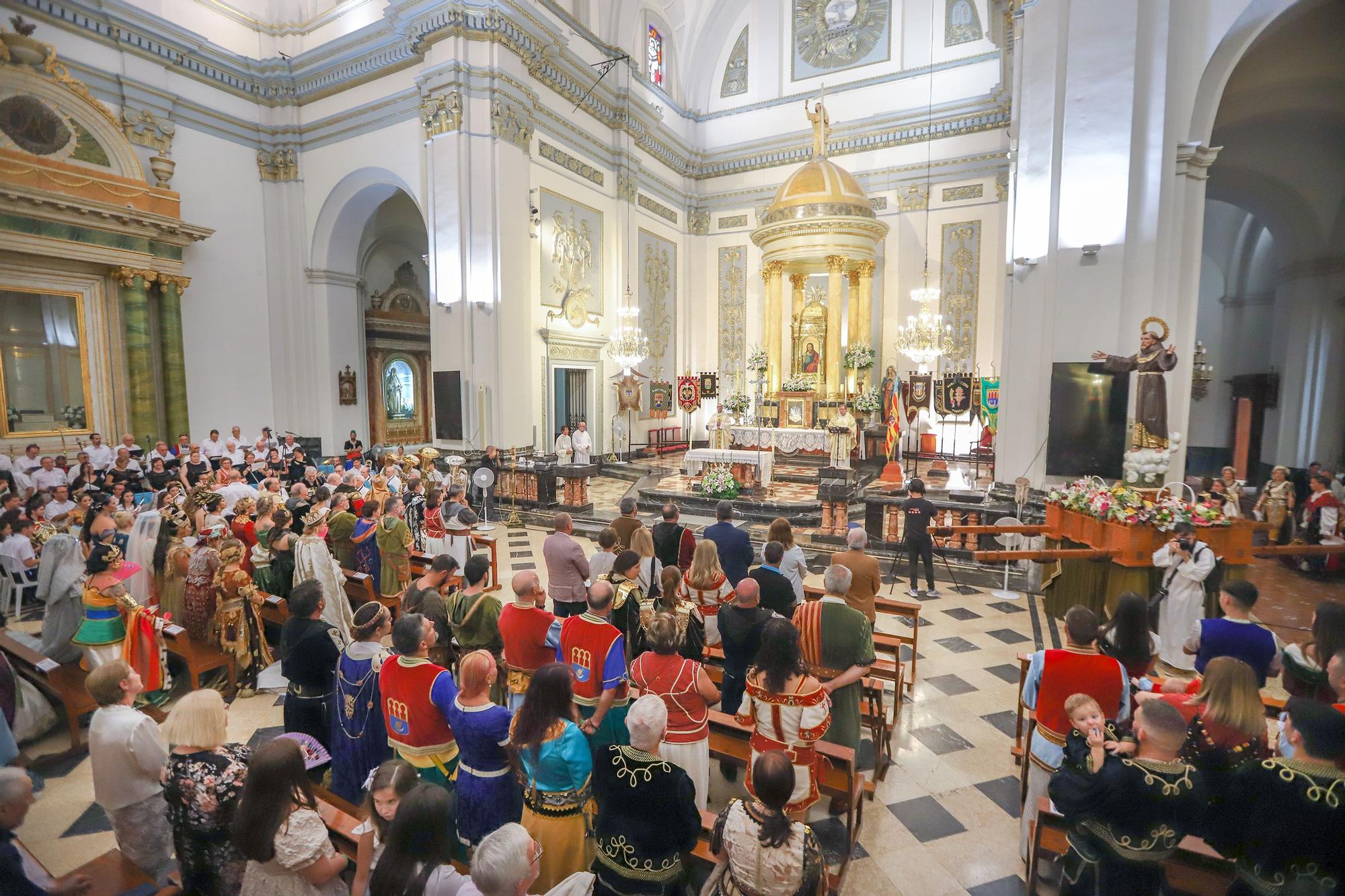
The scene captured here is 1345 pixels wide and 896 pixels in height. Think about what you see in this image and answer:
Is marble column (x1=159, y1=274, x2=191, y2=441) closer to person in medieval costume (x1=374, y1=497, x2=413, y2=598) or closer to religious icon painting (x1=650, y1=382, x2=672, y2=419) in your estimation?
person in medieval costume (x1=374, y1=497, x2=413, y2=598)

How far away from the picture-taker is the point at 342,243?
15508mm

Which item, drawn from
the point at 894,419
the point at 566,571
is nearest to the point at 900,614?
the point at 566,571

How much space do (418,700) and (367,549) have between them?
13.9 feet

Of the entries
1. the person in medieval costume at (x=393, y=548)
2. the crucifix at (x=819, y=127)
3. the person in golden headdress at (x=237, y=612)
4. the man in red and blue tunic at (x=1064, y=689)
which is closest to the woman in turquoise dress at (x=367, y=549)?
the person in medieval costume at (x=393, y=548)

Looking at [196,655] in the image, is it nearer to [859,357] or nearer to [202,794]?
[202,794]

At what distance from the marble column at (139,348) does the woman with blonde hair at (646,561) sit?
12.8 m

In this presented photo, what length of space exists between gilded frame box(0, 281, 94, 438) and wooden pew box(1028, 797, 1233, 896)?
49.9ft

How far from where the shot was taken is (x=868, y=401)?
52.3 feet

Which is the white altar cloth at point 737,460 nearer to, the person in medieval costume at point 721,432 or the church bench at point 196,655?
the person in medieval costume at point 721,432

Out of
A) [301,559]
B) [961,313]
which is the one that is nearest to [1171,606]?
[301,559]

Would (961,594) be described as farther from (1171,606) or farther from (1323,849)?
(1323,849)

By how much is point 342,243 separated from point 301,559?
13.3 metres

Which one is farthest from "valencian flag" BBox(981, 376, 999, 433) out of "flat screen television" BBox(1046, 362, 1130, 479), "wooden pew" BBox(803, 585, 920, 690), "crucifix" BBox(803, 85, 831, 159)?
"wooden pew" BBox(803, 585, 920, 690)

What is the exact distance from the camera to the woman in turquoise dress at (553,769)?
229cm
